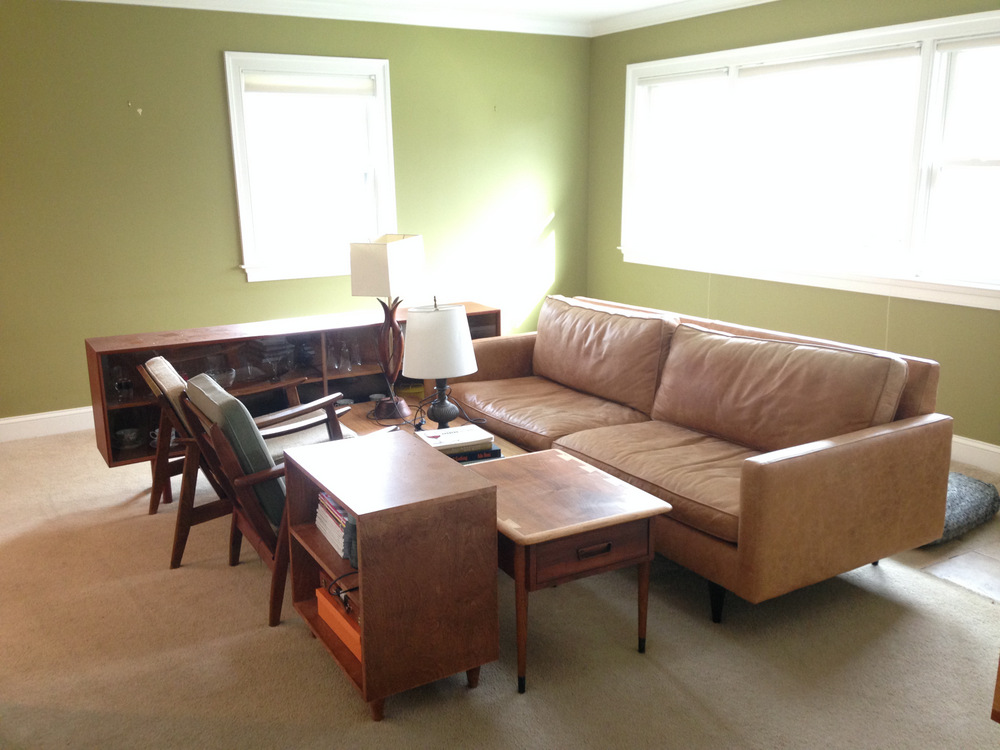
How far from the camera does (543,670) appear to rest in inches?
100

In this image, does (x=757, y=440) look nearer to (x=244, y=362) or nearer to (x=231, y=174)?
(x=244, y=362)

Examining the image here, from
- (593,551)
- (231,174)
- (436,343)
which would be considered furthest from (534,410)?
(231,174)

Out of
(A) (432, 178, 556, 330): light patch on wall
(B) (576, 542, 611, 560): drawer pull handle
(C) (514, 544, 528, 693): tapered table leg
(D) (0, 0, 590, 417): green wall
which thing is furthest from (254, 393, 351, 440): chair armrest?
(A) (432, 178, 556, 330): light patch on wall

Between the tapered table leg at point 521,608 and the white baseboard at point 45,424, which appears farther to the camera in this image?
the white baseboard at point 45,424

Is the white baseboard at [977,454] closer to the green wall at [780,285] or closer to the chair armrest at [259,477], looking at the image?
the green wall at [780,285]

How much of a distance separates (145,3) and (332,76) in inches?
44.5

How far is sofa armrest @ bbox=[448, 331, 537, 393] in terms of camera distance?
440 cm

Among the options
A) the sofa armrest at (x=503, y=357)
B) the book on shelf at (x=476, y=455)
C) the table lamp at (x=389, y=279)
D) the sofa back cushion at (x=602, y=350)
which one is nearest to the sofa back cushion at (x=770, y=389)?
the sofa back cushion at (x=602, y=350)

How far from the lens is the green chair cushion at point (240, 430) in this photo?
2660mm

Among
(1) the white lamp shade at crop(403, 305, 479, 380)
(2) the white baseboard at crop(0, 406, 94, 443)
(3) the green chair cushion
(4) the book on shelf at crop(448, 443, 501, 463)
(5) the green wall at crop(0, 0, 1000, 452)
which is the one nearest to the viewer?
(3) the green chair cushion

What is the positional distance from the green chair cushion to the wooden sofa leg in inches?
→ 57.4

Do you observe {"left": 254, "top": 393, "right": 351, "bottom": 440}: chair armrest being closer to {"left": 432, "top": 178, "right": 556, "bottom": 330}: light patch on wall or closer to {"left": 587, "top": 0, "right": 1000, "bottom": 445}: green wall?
{"left": 432, "top": 178, "right": 556, "bottom": 330}: light patch on wall

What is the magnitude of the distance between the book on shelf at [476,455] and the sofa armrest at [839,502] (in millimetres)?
926

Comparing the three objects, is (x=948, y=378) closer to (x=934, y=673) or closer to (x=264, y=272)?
(x=934, y=673)
